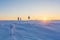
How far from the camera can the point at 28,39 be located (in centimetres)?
674

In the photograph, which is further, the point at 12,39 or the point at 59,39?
the point at 59,39

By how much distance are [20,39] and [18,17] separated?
21.3ft

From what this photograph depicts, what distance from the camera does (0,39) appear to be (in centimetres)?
670

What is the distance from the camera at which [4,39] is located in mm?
6746

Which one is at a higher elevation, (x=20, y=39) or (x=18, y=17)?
(x=18, y=17)

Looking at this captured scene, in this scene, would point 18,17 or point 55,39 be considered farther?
point 18,17

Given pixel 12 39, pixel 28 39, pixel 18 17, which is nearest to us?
pixel 12 39

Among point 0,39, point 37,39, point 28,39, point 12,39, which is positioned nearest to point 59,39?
point 37,39

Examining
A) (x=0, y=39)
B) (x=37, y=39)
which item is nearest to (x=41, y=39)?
(x=37, y=39)

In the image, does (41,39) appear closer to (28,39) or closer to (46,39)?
(46,39)

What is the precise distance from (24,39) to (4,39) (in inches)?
41.2

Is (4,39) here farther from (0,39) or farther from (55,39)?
(55,39)

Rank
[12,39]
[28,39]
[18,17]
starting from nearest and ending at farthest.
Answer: [12,39] → [28,39] → [18,17]

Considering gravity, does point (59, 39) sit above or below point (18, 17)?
below
